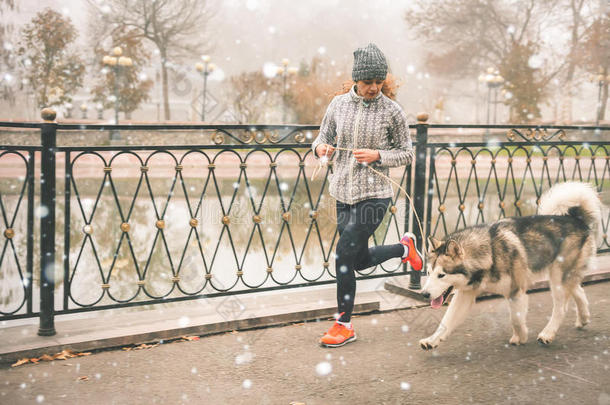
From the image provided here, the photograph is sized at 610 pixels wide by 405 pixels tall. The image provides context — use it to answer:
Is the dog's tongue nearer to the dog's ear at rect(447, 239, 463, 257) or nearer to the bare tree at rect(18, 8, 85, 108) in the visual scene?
the dog's ear at rect(447, 239, 463, 257)

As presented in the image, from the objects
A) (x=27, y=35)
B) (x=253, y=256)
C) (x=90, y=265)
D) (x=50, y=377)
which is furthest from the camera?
(x=27, y=35)

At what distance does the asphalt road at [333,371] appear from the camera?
3379 mm

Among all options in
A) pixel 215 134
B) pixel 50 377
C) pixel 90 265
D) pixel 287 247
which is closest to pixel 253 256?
pixel 287 247

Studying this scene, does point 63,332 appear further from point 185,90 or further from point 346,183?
point 185,90

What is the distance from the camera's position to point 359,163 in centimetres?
420

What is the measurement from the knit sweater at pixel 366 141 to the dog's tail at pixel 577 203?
125 centimetres

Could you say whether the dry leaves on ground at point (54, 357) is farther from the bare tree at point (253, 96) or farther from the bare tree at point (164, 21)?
the bare tree at point (253, 96)

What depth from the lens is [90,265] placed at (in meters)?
7.88

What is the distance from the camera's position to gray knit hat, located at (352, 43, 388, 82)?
13.1 feet

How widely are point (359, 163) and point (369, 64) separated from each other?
69 cm

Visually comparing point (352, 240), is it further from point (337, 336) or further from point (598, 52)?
point (598, 52)

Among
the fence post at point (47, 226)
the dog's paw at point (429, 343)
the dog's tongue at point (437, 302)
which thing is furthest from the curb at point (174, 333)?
the dog's tongue at point (437, 302)

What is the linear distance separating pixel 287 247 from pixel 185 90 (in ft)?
163

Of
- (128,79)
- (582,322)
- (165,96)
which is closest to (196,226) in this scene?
(582,322)
